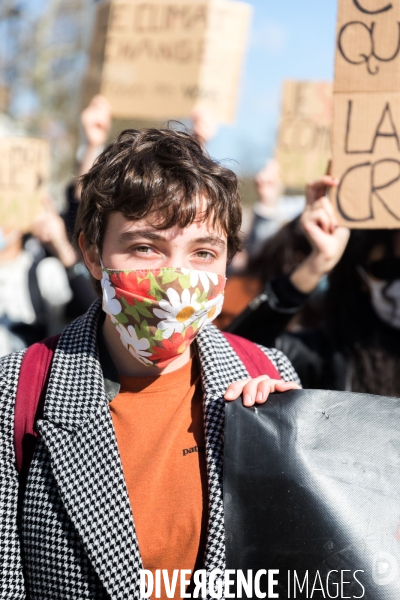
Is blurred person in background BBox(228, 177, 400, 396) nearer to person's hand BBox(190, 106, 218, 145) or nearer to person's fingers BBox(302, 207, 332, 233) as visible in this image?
person's fingers BBox(302, 207, 332, 233)

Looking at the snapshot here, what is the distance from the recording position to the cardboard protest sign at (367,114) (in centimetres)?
279

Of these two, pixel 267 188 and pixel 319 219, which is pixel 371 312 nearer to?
pixel 319 219

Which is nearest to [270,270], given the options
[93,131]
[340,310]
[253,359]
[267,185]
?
[340,310]

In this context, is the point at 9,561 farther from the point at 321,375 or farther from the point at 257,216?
the point at 257,216

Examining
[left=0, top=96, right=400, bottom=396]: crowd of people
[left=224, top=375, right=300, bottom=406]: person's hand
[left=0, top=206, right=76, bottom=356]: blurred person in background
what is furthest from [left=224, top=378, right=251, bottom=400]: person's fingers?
[left=0, top=206, right=76, bottom=356]: blurred person in background

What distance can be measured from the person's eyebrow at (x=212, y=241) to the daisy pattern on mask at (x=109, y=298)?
245 mm

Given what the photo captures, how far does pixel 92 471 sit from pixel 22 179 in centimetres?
335

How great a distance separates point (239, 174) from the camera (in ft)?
7.51

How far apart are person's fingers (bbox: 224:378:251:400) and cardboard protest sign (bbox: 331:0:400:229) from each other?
3.65 ft

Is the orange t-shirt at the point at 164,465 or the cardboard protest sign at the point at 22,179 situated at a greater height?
the cardboard protest sign at the point at 22,179

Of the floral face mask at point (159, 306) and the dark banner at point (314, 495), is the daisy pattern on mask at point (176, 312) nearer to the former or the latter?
the floral face mask at point (159, 306)

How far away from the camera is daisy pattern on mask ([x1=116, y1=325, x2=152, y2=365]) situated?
6.36 feet

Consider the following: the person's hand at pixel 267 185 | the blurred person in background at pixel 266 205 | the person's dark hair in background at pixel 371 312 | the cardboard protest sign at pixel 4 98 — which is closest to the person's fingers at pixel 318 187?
the person's dark hair in background at pixel 371 312

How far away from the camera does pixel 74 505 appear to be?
5.93 ft
